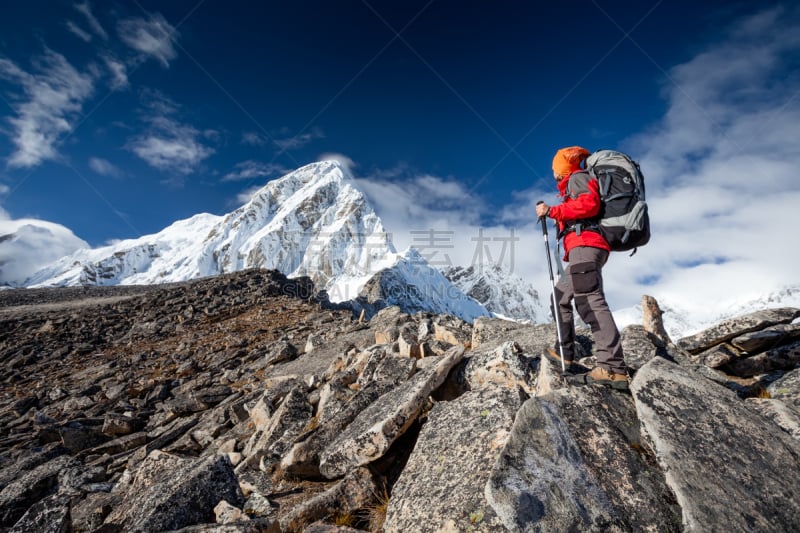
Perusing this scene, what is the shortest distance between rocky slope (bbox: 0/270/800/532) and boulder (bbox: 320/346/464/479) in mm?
18

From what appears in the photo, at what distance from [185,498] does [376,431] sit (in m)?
2.07

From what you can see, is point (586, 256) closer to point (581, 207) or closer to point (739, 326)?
point (581, 207)

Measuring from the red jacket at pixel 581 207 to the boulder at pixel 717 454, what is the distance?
1.59 metres

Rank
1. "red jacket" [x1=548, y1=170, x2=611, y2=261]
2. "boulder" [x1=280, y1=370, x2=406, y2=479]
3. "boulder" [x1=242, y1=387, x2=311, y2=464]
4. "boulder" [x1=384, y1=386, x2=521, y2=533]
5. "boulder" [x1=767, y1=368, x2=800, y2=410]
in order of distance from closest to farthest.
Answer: "boulder" [x1=384, y1=386, x2=521, y2=533] → "red jacket" [x1=548, y1=170, x2=611, y2=261] → "boulder" [x1=767, y1=368, x2=800, y2=410] → "boulder" [x1=280, y1=370, x2=406, y2=479] → "boulder" [x1=242, y1=387, x2=311, y2=464]

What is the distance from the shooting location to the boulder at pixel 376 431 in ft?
13.6

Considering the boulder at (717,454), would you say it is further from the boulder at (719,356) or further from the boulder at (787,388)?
the boulder at (719,356)

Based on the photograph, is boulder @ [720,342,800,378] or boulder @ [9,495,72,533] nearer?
boulder @ [9,495,72,533]

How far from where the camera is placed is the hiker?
4117 mm

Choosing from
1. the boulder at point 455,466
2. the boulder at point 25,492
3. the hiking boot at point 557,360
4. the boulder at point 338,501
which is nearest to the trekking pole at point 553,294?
the hiking boot at point 557,360

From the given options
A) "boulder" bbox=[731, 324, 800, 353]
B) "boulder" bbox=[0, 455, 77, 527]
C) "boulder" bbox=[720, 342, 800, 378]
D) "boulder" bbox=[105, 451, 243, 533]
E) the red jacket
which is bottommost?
"boulder" bbox=[0, 455, 77, 527]

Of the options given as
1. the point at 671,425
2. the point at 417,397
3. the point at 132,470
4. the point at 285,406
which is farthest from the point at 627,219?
the point at 132,470

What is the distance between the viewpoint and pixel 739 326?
6664mm

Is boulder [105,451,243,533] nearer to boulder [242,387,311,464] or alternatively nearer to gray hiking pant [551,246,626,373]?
boulder [242,387,311,464]

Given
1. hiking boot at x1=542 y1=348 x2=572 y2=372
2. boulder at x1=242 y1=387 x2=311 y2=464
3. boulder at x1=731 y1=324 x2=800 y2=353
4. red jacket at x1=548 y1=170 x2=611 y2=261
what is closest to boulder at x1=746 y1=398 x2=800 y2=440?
hiking boot at x1=542 y1=348 x2=572 y2=372
